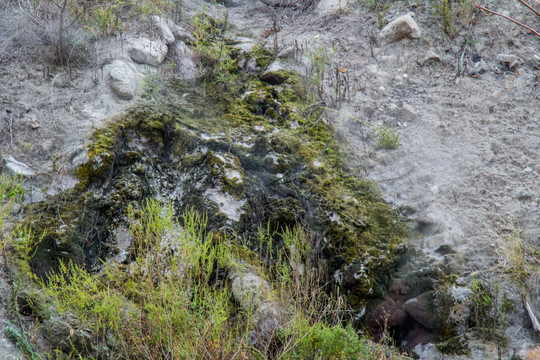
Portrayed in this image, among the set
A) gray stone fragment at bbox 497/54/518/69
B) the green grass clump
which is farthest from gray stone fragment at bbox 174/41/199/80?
gray stone fragment at bbox 497/54/518/69

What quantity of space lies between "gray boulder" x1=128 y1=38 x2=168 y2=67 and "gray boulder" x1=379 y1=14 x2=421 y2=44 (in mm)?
2644

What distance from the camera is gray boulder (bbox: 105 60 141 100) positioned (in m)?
4.10

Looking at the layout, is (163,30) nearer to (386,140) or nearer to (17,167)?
(17,167)

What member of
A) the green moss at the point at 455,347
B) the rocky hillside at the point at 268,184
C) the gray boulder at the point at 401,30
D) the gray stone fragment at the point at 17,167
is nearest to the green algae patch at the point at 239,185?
the rocky hillside at the point at 268,184

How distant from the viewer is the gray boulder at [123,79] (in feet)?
13.5

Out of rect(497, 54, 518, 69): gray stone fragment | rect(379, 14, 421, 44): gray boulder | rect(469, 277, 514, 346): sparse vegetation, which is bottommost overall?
rect(469, 277, 514, 346): sparse vegetation

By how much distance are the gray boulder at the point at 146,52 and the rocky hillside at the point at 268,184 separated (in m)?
0.02

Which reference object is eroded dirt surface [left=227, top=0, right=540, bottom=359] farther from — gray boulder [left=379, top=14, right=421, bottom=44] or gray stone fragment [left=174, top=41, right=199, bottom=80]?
gray stone fragment [left=174, top=41, right=199, bottom=80]

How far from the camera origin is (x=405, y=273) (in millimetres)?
3287

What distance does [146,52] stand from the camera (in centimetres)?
457

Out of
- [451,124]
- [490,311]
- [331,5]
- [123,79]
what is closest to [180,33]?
[123,79]

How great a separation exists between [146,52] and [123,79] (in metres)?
0.58

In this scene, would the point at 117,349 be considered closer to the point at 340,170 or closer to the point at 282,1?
the point at 340,170

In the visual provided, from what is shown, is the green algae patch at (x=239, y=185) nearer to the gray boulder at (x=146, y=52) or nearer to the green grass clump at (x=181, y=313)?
the green grass clump at (x=181, y=313)
